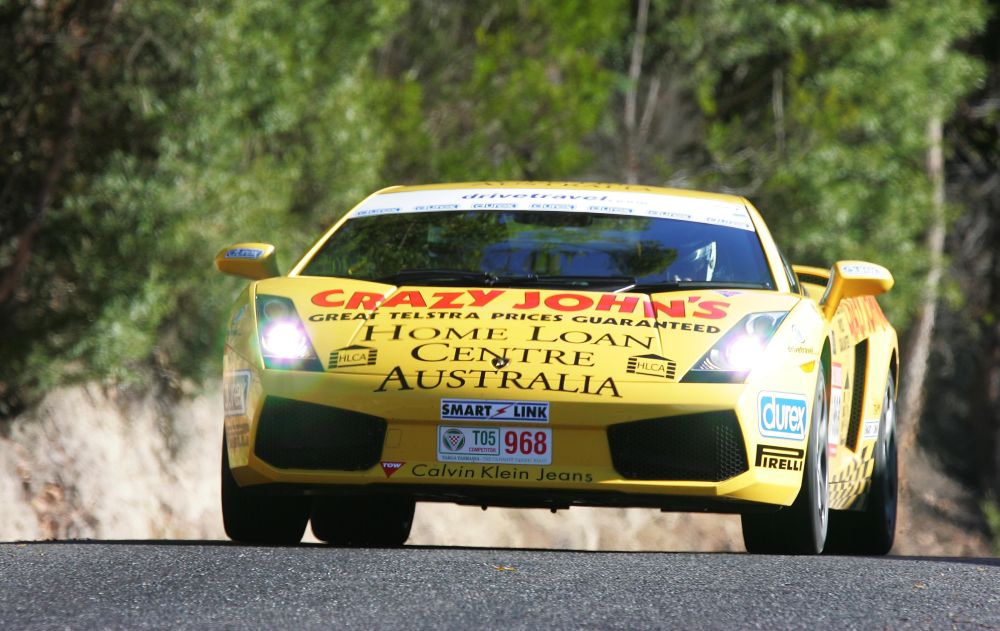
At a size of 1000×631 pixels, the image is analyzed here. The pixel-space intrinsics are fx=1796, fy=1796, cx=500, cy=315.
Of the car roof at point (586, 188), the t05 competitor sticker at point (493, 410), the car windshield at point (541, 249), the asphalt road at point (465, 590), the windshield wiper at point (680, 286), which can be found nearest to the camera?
the asphalt road at point (465, 590)

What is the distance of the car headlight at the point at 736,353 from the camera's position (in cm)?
604

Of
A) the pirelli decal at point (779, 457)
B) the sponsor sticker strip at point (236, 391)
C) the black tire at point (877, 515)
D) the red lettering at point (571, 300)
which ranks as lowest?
the black tire at point (877, 515)

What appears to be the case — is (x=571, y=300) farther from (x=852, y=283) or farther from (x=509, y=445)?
(x=852, y=283)

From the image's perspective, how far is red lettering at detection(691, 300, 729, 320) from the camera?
6.25 metres

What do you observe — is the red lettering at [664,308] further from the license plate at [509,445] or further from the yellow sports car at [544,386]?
the license plate at [509,445]

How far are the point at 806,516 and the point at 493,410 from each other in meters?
1.26

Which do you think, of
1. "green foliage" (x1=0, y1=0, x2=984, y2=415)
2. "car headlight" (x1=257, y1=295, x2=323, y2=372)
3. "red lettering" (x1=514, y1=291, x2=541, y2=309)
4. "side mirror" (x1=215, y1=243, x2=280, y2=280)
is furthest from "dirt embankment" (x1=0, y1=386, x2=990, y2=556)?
"red lettering" (x1=514, y1=291, x2=541, y2=309)

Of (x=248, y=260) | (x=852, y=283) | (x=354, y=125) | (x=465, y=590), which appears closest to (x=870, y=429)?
(x=852, y=283)

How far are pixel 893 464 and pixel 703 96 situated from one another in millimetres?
16122

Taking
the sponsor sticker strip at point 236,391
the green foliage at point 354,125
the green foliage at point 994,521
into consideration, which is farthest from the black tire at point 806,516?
the green foliage at point 994,521

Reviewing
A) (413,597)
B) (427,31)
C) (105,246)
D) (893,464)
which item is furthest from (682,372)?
(427,31)

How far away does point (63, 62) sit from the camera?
1345 centimetres

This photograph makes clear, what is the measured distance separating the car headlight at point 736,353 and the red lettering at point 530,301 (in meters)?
0.63

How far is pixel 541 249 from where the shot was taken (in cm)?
718
